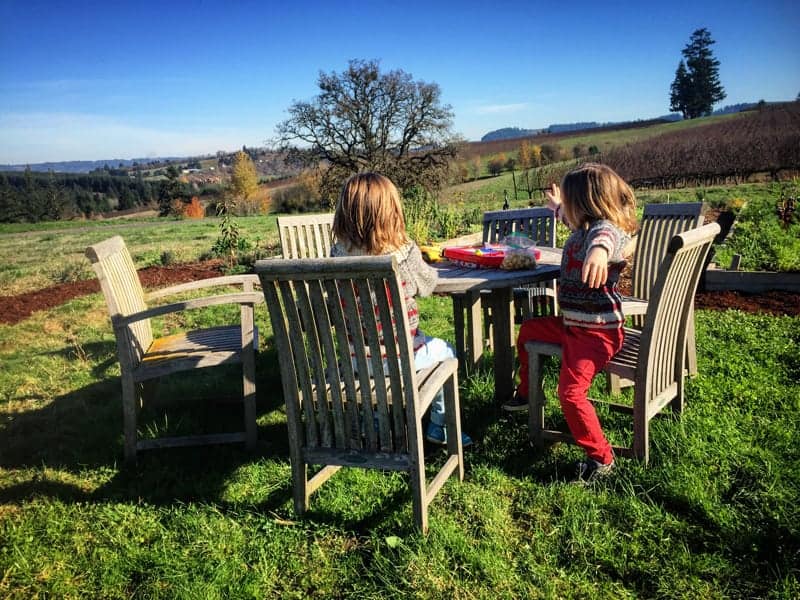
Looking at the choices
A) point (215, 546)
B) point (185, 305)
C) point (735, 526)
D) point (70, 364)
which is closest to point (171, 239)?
point (70, 364)

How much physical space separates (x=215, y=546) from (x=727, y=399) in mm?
3133

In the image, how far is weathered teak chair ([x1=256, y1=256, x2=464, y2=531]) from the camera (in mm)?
2080

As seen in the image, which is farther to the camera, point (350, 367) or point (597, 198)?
point (597, 198)

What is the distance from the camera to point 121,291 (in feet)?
10.9

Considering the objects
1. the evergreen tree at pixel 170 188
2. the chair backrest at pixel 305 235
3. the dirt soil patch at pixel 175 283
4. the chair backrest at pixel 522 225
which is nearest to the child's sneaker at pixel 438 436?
the chair backrest at pixel 522 225

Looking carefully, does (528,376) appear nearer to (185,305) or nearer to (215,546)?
(215,546)

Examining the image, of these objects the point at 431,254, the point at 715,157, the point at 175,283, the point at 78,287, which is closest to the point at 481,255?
the point at 431,254

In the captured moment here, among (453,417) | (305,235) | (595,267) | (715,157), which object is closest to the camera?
(595,267)

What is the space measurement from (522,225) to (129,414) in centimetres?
357

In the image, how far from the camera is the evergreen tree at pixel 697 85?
2687 inches

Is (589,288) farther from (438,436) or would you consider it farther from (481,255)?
(438,436)

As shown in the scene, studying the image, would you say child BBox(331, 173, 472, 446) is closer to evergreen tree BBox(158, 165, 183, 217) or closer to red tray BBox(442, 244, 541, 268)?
red tray BBox(442, 244, 541, 268)

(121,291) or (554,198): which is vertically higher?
(554,198)

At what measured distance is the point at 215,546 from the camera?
8.26 feet
